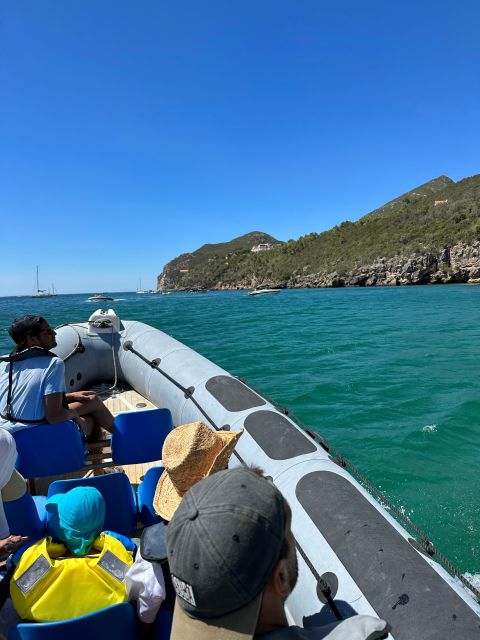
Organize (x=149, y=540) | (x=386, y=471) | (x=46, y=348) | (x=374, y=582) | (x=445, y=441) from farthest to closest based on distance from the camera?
(x=445, y=441)
(x=386, y=471)
(x=46, y=348)
(x=374, y=582)
(x=149, y=540)

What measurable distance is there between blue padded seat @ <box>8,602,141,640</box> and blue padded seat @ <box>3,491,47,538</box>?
740mm

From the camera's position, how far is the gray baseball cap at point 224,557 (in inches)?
33.0

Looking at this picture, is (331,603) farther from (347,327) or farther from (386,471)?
(347,327)

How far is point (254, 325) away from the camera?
19172mm

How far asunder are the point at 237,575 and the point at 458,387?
795 cm

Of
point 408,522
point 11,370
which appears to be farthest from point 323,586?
point 11,370

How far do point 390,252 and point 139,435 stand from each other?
233 feet

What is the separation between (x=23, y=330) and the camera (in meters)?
2.89

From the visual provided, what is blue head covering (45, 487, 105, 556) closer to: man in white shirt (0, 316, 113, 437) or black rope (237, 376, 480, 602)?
man in white shirt (0, 316, 113, 437)

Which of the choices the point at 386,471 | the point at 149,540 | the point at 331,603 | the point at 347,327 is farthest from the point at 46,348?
the point at 347,327

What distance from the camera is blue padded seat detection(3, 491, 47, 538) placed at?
1974 mm

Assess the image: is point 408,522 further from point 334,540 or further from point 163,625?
point 163,625

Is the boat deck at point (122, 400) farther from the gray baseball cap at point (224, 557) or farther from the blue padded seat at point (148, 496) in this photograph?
the gray baseball cap at point (224, 557)

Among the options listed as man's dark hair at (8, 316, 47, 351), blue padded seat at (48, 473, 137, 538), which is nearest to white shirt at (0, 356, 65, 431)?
man's dark hair at (8, 316, 47, 351)
